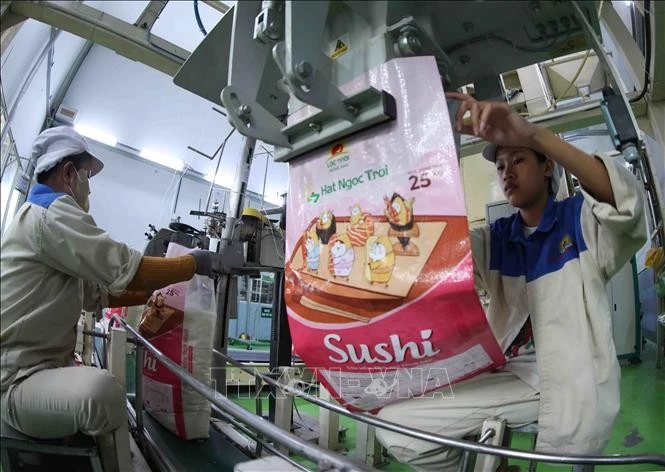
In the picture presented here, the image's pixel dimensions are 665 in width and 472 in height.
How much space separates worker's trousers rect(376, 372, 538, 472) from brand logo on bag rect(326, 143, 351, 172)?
1.79 ft

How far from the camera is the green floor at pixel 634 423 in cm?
159

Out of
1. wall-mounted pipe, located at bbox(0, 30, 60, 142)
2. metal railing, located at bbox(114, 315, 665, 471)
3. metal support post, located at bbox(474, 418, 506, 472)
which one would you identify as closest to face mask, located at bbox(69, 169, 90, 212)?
wall-mounted pipe, located at bbox(0, 30, 60, 142)

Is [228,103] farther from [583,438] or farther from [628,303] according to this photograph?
[628,303]

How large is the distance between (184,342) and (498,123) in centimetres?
135

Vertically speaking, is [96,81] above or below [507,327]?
above

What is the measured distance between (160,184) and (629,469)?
3161mm

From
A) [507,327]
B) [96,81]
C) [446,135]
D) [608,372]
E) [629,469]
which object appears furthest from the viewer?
[96,81]

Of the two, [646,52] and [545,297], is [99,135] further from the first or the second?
[646,52]

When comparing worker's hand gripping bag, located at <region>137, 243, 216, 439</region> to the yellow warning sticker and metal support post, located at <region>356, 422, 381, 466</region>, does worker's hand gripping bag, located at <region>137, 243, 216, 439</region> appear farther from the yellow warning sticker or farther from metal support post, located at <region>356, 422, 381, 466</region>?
the yellow warning sticker

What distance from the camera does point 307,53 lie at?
0.70m

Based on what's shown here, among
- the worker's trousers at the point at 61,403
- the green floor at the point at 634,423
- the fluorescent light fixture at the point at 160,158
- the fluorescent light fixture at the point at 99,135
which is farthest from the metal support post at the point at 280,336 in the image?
the fluorescent light fixture at the point at 160,158

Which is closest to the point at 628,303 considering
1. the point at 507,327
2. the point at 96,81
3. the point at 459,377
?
the point at 507,327

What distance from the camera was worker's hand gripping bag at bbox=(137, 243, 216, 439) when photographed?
1.48m

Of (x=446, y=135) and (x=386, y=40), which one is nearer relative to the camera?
(x=446, y=135)
